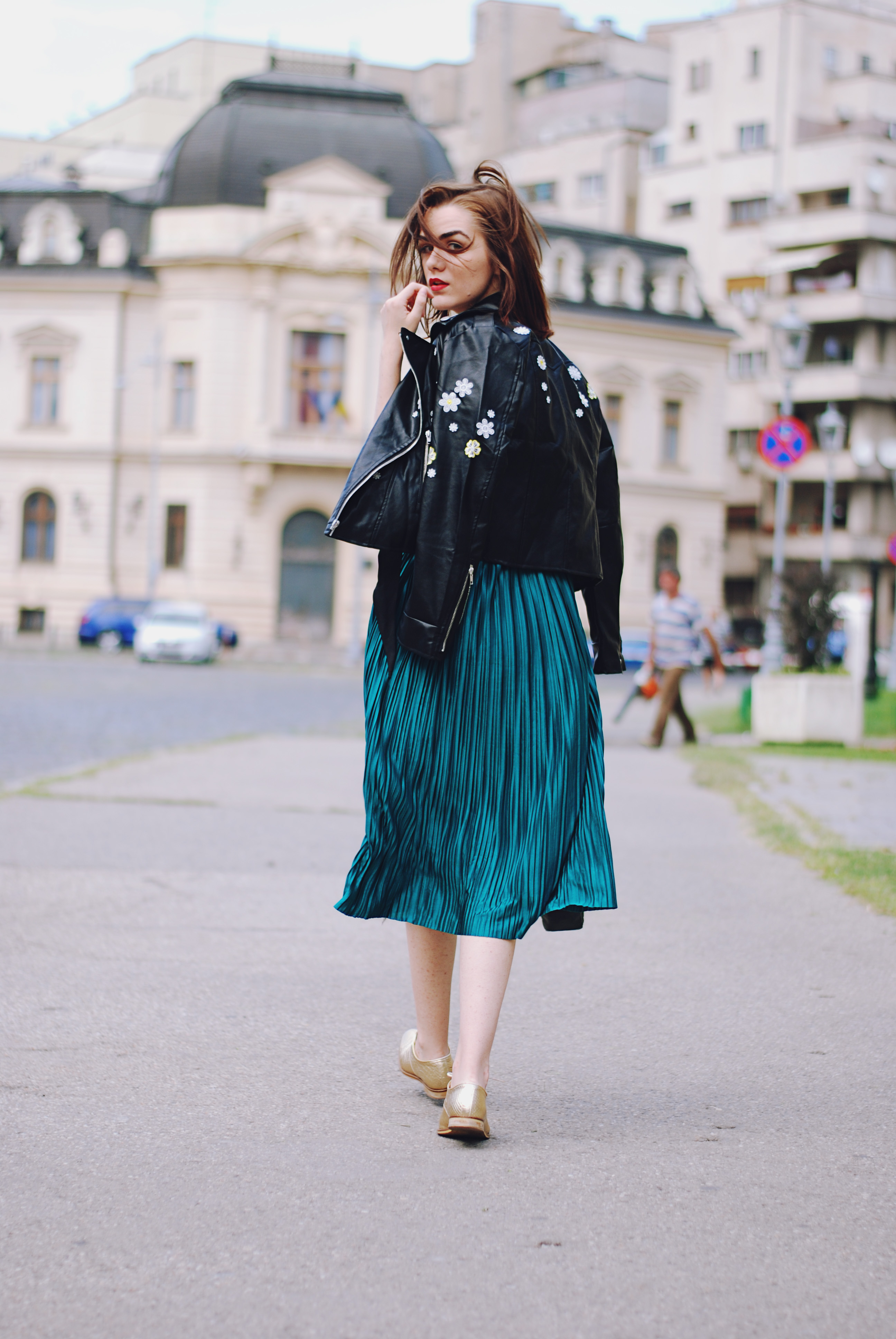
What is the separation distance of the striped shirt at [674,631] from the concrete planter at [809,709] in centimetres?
87

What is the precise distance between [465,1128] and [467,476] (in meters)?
1.36

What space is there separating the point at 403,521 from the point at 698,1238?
1.56 meters

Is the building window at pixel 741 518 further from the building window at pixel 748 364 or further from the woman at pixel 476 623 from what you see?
the woman at pixel 476 623

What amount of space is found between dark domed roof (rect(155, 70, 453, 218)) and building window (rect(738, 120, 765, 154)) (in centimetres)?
1921

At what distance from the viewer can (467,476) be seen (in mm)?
3635

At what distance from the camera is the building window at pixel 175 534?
173ft

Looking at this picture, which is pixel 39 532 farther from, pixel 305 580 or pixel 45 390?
pixel 305 580

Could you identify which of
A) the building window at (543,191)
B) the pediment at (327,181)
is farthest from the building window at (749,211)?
the pediment at (327,181)

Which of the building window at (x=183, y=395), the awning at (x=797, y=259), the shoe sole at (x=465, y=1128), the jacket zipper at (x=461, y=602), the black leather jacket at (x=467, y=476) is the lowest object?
the shoe sole at (x=465, y=1128)

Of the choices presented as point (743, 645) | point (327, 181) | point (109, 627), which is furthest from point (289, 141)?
point (743, 645)

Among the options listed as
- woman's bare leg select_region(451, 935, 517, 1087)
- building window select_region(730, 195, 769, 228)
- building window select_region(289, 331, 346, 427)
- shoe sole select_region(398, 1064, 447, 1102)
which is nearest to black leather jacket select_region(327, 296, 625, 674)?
woman's bare leg select_region(451, 935, 517, 1087)

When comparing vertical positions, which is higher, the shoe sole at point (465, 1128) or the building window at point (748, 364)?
the building window at point (748, 364)

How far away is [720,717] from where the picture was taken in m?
22.9

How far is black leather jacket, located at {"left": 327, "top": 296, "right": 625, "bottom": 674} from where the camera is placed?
3.63 metres
